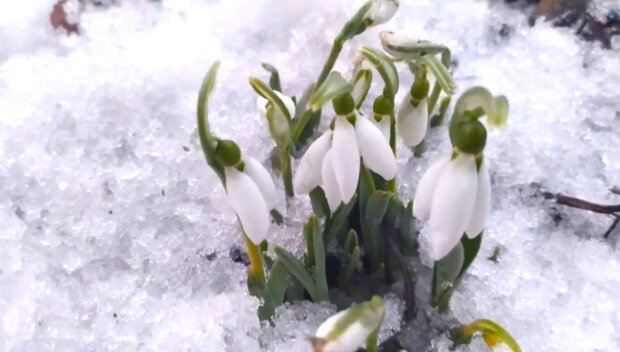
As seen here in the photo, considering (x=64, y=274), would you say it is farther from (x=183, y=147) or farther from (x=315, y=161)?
(x=315, y=161)

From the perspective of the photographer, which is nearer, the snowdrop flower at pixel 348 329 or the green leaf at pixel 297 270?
the snowdrop flower at pixel 348 329

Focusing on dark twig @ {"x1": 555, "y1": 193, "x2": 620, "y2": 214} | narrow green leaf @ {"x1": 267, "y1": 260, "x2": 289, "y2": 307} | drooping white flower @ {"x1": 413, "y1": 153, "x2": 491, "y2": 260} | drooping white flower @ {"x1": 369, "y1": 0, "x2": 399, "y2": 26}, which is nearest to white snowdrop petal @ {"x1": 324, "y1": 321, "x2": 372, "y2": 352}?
drooping white flower @ {"x1": 413, "y1": 153, "x2": 491, "y2": 260}

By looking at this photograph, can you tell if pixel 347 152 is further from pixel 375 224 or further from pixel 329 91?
pixel 375 224

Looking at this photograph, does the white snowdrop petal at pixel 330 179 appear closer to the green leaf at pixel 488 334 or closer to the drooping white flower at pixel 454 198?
the drooping white flower at pixel 454 198

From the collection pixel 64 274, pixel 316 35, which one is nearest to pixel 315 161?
pixel 64 274

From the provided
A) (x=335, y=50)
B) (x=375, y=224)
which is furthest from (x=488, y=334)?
(x=335, y=50)

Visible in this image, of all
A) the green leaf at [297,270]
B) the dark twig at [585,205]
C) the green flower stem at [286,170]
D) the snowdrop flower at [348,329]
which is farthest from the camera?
the dark twig at [585,205]

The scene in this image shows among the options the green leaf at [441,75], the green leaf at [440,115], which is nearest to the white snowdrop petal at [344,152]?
the green leaf at [441,75]

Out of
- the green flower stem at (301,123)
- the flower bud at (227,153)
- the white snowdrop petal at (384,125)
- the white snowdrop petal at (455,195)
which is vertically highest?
the white snowdrop petal at (455,195)
